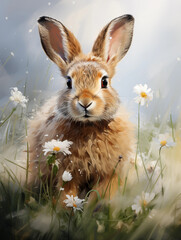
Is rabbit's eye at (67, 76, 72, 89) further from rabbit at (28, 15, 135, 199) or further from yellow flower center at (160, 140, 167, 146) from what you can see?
yellow flower center at (160, 140, 167, 146)

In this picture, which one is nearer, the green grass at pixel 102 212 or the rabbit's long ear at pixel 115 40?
the green grass at pixel 102 212

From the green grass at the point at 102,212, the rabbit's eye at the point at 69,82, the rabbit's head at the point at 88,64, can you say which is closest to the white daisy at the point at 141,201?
the green grass at the point at 102,212

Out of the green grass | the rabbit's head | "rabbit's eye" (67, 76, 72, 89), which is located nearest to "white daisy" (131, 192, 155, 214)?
the green grass

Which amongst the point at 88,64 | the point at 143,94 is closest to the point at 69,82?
the point at 88,64

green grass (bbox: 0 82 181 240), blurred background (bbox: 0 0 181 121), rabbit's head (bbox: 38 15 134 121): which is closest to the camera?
green grass (bbox: 0 82 181 240)

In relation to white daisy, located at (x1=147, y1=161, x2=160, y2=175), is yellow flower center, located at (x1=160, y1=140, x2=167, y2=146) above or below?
above

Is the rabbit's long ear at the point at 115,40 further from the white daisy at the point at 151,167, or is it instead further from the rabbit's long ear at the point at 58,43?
the white daisy at the point at 151,167

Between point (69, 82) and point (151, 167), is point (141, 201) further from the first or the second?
point (69, 82)

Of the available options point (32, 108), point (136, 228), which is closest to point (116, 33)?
point (32, 108)
